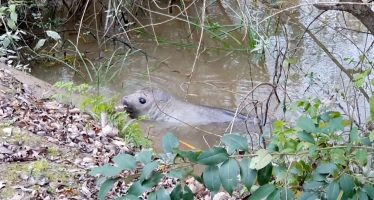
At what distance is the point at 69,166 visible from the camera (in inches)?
181

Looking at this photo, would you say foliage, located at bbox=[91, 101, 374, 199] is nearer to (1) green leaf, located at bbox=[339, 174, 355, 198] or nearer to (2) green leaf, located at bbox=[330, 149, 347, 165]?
(1) green leaf, located at bbox=[339, 174, 355, 198]

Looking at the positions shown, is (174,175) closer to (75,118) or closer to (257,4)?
(75,118)

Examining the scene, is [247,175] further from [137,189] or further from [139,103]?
[139,103]

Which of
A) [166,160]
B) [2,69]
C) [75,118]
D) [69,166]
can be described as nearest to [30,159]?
[69,166]

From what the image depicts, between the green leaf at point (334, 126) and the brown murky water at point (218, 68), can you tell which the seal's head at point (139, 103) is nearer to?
the brown murky water at point (218, 68)

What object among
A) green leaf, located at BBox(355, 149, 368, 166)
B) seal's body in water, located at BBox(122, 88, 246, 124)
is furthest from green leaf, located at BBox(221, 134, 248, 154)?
seal's body in water, located at BBox(122, 88, 246, 124)

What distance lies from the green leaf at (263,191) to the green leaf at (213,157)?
0.50 feet

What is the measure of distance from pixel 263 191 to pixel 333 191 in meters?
0.23

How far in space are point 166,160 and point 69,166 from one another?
225 centimetres

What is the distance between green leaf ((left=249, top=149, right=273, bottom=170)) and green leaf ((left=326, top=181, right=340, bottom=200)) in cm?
22

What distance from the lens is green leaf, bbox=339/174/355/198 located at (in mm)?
2211

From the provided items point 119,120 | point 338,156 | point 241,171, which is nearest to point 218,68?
point 119,120

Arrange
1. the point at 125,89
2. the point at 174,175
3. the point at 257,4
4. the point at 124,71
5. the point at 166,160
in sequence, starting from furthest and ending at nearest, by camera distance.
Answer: the point at 257,4 → the point at 124,71 → the point at 125,89 → the point at 166,160 → the point at 174,175

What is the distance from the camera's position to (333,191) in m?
2.22
